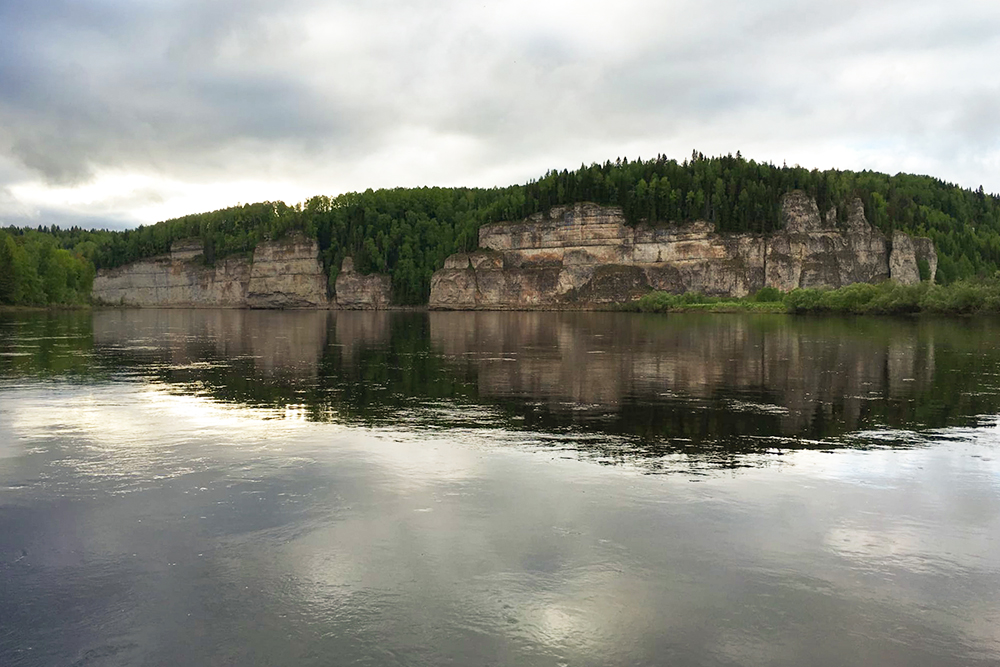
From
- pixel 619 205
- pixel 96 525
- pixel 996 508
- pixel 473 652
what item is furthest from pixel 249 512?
pixel 619 205

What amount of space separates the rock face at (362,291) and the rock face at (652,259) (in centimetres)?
2458

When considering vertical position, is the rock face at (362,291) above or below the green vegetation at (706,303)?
above

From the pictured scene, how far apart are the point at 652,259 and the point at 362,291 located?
82.2 meters

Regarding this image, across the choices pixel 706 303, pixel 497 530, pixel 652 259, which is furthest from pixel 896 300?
pixel 497 530

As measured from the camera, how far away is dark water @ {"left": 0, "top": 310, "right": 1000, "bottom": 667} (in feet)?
23.2

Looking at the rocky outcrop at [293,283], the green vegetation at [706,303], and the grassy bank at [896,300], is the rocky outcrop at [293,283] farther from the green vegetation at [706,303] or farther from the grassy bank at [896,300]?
the grassy bank at [896,300]

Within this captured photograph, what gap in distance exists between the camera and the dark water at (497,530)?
707 centimetres

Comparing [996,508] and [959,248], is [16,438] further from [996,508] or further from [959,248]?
[959,248]

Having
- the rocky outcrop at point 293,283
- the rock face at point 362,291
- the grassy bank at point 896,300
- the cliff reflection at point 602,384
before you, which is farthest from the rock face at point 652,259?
the cliff reflection at point 602,384

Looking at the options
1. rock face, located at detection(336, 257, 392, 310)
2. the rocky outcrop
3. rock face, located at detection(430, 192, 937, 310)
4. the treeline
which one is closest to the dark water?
the treeline

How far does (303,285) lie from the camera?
198m

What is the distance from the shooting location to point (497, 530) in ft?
32.7

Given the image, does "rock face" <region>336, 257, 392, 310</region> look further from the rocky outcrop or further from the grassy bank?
the grassy bank

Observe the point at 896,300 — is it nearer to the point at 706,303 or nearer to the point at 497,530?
the point at 706,303
